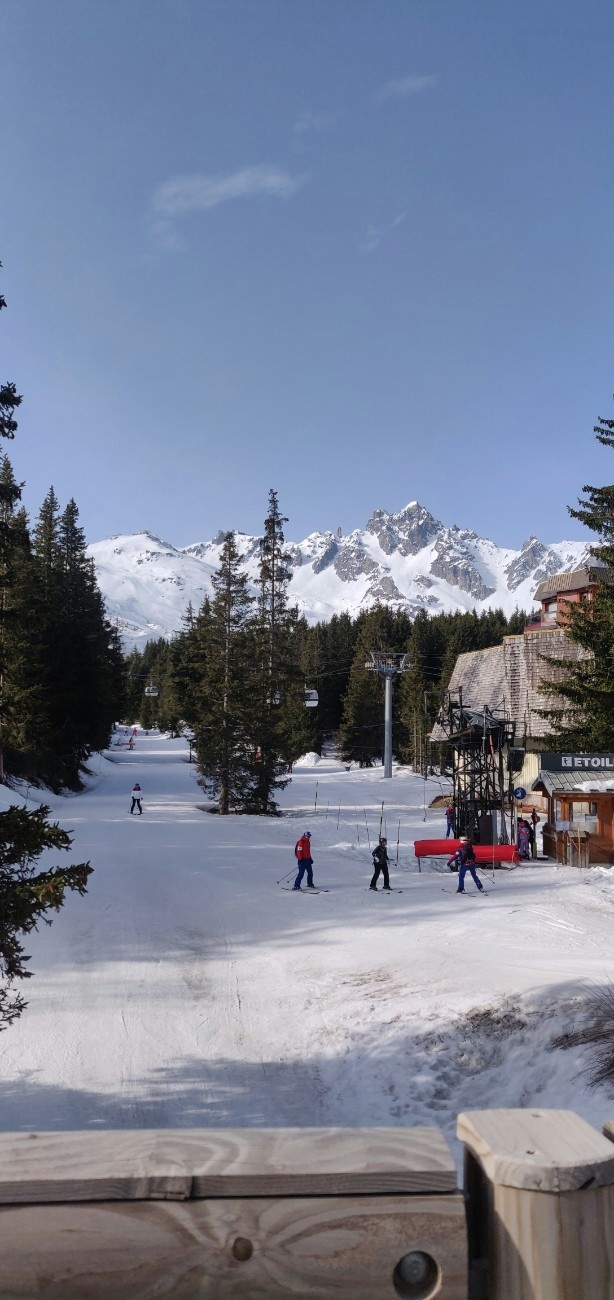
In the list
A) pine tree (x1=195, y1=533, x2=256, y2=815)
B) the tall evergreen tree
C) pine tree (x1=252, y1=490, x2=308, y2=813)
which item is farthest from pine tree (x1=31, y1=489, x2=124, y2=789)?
the tall evergreen tree

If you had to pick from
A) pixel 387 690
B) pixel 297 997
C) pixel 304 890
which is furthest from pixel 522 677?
pixel 297 997

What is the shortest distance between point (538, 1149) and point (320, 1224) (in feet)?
1.39

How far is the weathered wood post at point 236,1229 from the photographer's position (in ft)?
4.71

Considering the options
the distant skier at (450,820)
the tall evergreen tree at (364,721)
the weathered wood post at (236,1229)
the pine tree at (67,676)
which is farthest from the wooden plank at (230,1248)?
the tall evergreen tree at (364,721)

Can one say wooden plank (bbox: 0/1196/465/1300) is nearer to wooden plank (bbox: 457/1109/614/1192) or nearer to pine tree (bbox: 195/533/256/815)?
wooden plank (bbox: 457/1109/614/1192)

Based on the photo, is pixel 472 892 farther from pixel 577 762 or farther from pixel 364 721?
pixel 364 721

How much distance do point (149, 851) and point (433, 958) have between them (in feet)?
43.2

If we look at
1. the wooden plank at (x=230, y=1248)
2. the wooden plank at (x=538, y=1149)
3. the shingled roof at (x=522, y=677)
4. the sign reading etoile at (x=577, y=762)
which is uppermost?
the shingled roof at (x=522, y=677)

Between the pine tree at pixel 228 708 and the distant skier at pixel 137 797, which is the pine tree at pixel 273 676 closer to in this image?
the pine tree at pixel 228 708

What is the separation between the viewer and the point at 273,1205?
1.47 meters

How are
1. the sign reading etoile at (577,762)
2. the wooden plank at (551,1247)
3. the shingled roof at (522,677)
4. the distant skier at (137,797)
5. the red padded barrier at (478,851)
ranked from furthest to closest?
the shingled roof at (522,677)
the distant skier at (137,797)
the red padded barrier at (478,851)
the sign reading etoile at (577,762)
the wooden plank at (551,1247)

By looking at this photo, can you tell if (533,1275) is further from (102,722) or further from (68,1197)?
(102,722)

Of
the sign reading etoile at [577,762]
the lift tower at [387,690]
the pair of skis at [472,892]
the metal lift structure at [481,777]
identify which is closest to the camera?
the pair of skis at [472,892]

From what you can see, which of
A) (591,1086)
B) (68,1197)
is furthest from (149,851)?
(68,1197)
